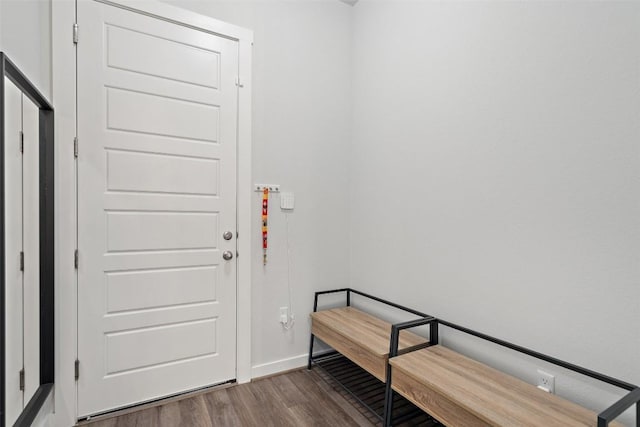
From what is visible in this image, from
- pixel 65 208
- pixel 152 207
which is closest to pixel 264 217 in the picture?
pixel 152 207

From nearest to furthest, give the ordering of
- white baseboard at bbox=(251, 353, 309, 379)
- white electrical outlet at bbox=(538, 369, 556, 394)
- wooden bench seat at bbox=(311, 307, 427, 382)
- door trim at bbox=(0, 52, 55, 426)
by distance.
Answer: white electrical outlet at bbox=(538, 369, 556, 394), door trim at bbox=(0, 52, 55, 426), wooden bench seat at bbox=(311, 307, 427, 382), white baseboard at bbox=(251, 353, 309, 379)

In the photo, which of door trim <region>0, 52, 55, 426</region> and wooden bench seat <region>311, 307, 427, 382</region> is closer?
door trim <region>0, 52, 55, 426</region>

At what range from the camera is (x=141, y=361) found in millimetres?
2133

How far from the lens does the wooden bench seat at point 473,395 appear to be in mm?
1303

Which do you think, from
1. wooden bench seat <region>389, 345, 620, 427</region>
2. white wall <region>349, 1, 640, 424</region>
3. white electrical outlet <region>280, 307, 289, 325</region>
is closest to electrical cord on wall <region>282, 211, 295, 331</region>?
white electrical outlet <region>280, 307, 289, 325</region>

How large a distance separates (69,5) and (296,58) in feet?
4.91

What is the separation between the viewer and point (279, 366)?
8.61 ft

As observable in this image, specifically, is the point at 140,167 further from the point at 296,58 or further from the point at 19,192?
the point at 296,58

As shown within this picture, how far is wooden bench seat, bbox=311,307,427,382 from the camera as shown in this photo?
1.98 m

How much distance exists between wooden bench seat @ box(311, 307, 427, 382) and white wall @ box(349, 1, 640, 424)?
262 mm

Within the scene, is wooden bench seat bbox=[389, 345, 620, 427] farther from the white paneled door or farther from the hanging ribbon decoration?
the white paneled door

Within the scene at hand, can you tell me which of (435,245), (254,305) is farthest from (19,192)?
(435,245)

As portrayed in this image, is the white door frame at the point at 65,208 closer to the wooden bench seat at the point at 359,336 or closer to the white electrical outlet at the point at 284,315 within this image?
the white electrical outlet at the point at 284,315

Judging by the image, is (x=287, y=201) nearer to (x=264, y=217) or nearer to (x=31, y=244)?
(x=264, y=217)
